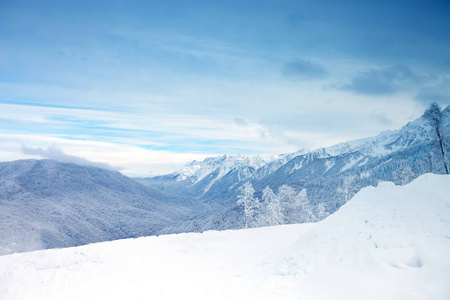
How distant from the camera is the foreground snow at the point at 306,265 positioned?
10414 mm

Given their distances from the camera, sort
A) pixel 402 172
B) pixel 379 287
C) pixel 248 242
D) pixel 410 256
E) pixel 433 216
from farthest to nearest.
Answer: pixel 402 172 → pixel 248 242 → pixel 433 216 → pixel 410 256 → pixel 379 287

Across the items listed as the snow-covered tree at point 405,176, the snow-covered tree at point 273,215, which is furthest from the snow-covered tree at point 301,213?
the snow-covered tree at point 405,176

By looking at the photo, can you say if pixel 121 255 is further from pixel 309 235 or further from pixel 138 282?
pixel 309 235

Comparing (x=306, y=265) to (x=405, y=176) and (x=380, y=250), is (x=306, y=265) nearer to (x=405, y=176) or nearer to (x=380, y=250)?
(x=380, y=250)

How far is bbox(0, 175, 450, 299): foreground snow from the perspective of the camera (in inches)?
410

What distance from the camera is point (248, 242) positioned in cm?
2209

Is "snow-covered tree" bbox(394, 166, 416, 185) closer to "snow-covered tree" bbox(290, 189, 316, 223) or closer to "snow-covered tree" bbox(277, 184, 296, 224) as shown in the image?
"snow-covered tree" bbox(290, 189, 316, 223)

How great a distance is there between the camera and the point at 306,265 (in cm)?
1306

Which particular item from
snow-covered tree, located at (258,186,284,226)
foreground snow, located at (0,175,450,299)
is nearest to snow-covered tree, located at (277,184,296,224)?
snow-covered tree, located at (258,186,284,226)

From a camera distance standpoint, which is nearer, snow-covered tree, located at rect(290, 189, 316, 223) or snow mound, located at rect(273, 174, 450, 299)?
snow mound, located at rect(273, 174, 450, 299)

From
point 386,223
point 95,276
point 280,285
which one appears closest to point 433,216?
point 386,223

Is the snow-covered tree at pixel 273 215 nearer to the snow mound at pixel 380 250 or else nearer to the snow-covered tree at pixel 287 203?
the snow-covered tree at pixel 287 203

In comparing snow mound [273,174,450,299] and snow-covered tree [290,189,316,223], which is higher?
snow mound [273,174,450,299]

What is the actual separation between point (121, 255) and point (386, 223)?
702 inches
